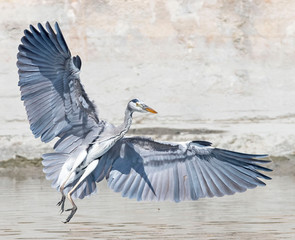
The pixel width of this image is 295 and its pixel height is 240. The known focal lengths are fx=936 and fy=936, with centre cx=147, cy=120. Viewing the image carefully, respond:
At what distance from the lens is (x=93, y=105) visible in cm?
807

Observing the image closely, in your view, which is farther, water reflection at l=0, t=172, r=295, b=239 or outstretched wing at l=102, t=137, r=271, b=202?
outstretched wing at l=102, t=137, r=271, b=202

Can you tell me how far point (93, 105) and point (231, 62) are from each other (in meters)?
8.84

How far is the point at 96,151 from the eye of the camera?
8211 mm

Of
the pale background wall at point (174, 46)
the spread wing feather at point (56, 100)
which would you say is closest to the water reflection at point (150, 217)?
the spread wing feather at point (56, 100)

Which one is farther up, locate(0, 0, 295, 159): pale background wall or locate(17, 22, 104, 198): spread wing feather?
locate(17, 22, 104, 198): spread wing feather

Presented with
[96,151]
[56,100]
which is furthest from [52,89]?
[96,151]

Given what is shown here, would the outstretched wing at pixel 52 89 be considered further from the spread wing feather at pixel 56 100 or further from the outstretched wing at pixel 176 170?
the outstretched wing at pixel 176 170

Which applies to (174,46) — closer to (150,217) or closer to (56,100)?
(150,217)

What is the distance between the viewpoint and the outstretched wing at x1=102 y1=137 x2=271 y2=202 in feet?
26.6

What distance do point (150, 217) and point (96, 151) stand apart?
3.63 ft

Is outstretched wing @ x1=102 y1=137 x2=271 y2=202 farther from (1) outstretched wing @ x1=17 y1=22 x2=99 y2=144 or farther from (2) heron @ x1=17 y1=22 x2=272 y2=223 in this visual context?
(1) outstretched wing @ x1=17 y1=22 x2=99 y2=144

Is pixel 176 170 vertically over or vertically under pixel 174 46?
over

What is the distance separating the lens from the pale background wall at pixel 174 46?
1619cm

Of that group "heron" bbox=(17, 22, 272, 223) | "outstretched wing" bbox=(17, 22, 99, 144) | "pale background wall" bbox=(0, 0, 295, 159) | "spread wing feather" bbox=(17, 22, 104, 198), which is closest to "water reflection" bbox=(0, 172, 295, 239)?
"heron" bbox=(17, 22, 272, 223)
